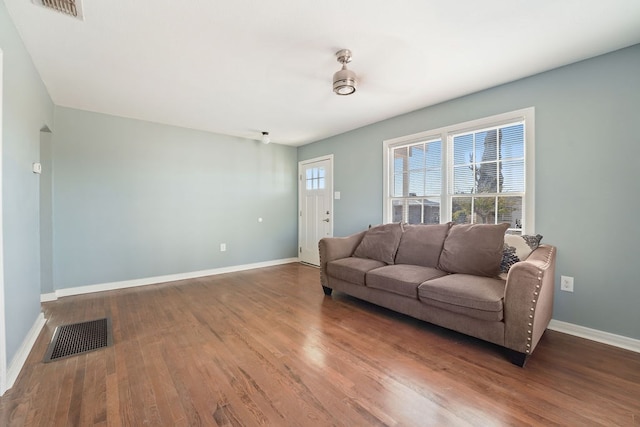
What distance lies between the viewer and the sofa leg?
6.35 feet

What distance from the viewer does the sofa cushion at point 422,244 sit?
302cm

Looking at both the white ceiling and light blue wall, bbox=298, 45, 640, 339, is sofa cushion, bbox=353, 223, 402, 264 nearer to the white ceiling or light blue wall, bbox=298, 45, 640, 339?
light blue wall, bbox=298, 45, 640, 339

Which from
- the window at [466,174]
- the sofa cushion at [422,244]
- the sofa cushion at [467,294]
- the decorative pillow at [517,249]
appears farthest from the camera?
the sofa cushion at [422,244]

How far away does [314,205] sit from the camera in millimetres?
5359

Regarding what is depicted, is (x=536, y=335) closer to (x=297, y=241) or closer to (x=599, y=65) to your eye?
(x=599, y=65)

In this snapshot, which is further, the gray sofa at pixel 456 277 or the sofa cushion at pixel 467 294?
the sofa cushion at pixel 467 294

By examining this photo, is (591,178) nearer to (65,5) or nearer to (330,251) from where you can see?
(330,251)

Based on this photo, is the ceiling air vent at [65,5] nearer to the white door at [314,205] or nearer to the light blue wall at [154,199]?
the light blue wall at [154,199]

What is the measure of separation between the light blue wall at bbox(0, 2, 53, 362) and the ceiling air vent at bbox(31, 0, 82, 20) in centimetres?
24

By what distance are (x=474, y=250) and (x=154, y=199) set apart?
168 inches

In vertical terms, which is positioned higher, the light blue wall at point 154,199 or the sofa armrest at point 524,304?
the light blue wall at point 154,199

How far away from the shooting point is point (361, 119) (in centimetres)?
401

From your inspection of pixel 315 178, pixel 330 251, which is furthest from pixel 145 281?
pixel 315 178

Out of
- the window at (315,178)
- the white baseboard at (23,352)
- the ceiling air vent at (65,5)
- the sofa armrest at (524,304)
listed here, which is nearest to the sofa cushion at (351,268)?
the sofa armrest at (524,304)
